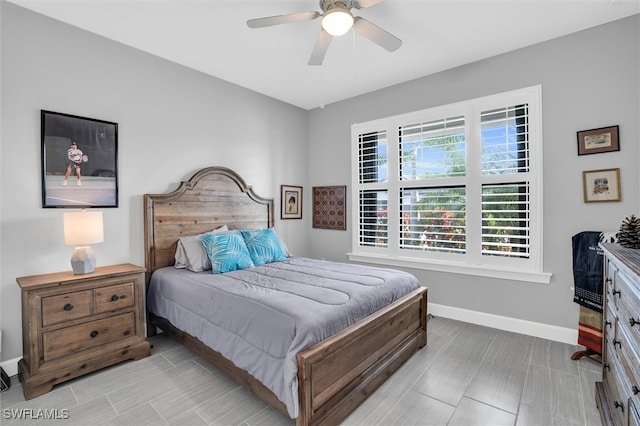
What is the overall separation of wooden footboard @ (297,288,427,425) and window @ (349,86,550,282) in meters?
1.16

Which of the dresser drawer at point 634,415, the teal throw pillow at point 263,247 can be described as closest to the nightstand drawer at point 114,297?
the teal throw pillow at point 263,247

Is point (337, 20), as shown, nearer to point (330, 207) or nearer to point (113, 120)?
point (113, 120)

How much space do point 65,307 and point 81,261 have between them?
366mm

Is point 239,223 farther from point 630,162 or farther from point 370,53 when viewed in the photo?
point 630,162

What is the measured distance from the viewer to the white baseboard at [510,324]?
9.72ft

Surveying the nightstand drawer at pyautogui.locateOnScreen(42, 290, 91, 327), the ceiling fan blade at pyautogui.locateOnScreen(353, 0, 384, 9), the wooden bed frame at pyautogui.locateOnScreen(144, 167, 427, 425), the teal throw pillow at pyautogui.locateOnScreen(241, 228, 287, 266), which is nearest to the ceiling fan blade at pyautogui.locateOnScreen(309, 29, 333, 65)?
the ceiling fan blade at pyautogui.locateOnScreen(353, 0, 384, 9)

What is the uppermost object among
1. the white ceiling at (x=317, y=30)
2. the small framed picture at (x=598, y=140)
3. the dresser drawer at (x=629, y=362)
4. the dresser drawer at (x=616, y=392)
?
the white ceiling at (x=317, y=30)

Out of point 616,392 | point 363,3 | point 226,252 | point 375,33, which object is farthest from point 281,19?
point 616,392

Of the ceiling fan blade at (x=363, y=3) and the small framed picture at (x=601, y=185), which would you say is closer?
the ceiling fan blade at (x=363, y=3)

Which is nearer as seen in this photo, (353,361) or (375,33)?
(353,361)

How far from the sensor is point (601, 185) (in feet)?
9.05

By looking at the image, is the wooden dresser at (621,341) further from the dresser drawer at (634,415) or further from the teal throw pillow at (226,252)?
the teal throw pillow at (226,252)

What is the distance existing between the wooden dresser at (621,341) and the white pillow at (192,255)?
3065mm

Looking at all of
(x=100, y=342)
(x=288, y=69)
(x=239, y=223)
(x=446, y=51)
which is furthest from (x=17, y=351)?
(x=446, y=51)
